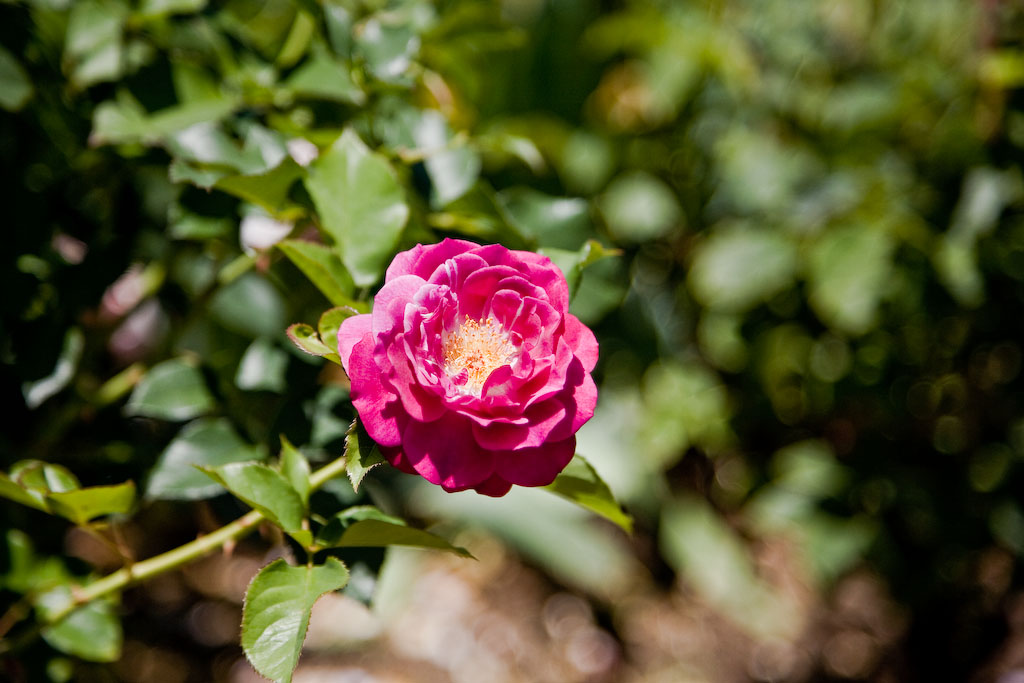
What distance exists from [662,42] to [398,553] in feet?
3.58

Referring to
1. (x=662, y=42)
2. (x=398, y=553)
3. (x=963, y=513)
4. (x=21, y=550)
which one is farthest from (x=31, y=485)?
(x=963, y=513)

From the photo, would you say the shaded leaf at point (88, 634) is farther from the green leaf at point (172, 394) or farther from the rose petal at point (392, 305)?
the rose petal at point (392, 305)

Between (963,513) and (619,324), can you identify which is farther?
(963,513)

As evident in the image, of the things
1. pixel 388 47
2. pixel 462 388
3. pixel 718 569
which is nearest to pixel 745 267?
pixel 718 569

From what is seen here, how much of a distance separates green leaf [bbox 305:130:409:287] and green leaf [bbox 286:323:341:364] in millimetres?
81

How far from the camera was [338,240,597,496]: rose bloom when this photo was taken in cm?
46

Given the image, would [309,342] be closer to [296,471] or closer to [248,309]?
[296,471]

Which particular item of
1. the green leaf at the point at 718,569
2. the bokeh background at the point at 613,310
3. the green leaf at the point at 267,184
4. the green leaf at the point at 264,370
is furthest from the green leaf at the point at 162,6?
the green leaf at the point at 718,569

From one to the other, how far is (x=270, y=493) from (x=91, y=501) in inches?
6.6

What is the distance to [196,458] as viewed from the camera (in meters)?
0.68

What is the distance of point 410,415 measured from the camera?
0.47m

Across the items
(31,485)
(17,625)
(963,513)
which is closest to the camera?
(31,485)

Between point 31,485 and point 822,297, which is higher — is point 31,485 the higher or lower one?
the higher one

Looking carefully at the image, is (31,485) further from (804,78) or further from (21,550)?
(804,78)
